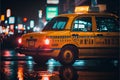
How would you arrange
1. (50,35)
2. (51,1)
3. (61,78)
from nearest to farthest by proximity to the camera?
(61,78) → (50,35) → (51,1)

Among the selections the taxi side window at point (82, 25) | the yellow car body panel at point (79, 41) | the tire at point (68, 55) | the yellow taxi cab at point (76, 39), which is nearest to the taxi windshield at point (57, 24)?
the yellow taxi cab at point (76, 39)

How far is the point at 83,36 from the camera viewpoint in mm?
14445

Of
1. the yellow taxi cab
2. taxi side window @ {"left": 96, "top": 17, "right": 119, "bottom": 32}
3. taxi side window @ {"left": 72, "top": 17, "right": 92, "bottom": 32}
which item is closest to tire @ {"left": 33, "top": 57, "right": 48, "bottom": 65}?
the yellow taxi cab

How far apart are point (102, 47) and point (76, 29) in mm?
1158

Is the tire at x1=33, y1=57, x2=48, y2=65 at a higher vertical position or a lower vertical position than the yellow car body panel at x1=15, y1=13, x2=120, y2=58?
lower

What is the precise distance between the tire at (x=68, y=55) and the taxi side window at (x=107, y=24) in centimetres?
131

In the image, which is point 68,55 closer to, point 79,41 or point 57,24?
point 79,41

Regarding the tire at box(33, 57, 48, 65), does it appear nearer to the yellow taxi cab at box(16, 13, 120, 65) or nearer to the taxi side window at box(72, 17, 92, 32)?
the yellow taxi cab at box(16, 13, 120, 65)

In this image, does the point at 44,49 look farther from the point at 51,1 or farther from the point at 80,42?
the point at 51,1

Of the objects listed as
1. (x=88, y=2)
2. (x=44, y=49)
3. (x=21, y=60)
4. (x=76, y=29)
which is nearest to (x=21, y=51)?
(x=44, y=49)

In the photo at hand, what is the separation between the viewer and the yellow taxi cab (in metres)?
14.2

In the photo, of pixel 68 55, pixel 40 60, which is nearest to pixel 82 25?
pixel 68 55

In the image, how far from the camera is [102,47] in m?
14.6

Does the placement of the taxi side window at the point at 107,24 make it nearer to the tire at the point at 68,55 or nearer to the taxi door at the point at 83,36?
the taxi door at the point at 83,36
